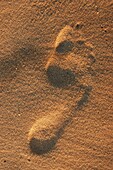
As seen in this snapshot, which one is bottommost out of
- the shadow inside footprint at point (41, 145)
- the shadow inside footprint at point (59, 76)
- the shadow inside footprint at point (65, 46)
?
the shadow inside footprint at point (41, 145)

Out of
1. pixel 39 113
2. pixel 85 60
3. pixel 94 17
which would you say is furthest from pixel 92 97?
pixel 94 17

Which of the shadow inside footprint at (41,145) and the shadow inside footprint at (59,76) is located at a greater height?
the shadow inside footprint at (59,76)

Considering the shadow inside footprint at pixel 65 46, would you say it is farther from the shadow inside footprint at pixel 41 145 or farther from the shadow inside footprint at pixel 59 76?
the shadow inside footprint at pixel 41 145

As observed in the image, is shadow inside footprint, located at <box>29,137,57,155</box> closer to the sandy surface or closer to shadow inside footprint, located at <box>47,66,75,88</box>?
the sandy surface

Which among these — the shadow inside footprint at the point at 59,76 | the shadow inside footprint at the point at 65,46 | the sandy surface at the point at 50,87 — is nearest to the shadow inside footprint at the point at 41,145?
the sandy surface at the point at 50,87

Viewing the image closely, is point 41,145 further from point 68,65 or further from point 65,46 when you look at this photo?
point 65,46

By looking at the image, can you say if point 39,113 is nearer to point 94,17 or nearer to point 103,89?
point 103,89

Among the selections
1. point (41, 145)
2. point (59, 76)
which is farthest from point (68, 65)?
point (41, 145)
